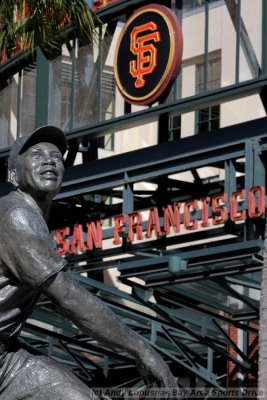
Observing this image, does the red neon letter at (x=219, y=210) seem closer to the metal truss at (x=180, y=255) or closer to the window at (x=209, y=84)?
the metal truss at (x=180, y=255)

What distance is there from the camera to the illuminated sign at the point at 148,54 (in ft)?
88.6

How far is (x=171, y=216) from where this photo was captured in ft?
87.5

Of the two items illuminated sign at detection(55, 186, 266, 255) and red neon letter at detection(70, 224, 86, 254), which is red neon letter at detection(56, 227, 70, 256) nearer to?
illuminated sign at detection(55, 186, 266, 255)

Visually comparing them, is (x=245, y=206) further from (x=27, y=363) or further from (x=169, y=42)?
(x=27, y=363)

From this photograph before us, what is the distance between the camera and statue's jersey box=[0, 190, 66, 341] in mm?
6402

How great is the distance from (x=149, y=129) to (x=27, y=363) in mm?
36112

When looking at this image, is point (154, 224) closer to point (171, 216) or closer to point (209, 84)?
point (171, 216)

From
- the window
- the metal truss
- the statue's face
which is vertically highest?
the window

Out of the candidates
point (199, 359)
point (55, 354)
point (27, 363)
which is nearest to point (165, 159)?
point (199, 359)

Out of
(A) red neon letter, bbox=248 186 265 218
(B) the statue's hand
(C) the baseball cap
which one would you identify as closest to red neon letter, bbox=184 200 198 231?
(A) red neon letter, bbox=248 186 265 218

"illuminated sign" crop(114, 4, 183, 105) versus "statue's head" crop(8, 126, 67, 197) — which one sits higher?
"illuminated sign" crop(114, 4, 183, 105)

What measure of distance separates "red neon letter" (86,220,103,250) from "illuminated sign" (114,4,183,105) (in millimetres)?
2574

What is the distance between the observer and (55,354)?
3538 cm

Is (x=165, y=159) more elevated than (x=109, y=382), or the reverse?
(x=165, y=159)
